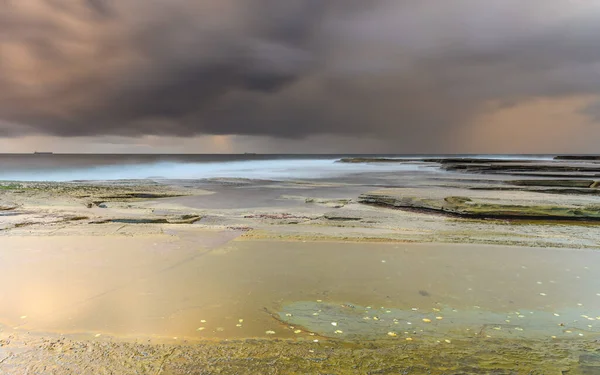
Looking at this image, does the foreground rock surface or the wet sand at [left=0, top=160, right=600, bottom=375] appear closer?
the foreground rock surface

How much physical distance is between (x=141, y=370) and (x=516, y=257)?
7.23 m

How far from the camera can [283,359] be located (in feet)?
11.4

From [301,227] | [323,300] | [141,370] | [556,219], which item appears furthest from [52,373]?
[556,219]

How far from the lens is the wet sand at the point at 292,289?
425 cm

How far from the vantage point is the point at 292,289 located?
18.1 feet

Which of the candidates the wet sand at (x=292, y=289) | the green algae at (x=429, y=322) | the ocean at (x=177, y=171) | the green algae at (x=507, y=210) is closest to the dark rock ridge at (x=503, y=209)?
the green algae at (x=507, y=210)

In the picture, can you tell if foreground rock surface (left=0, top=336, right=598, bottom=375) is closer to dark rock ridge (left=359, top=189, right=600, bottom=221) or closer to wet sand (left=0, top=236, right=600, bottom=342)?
wet sand (left=0, top=236, right=600, bottom=342)

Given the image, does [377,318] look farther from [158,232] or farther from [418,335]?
[158,232]

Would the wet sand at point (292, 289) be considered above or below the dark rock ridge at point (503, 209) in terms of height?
below

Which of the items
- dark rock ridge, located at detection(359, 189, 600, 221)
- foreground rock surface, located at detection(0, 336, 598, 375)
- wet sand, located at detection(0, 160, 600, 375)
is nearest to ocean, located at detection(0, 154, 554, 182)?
dark rock ridge, located at detection(359, 189, 600, 221)

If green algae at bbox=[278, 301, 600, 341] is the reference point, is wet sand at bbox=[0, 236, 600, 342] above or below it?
above

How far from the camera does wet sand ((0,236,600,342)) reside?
4246mm

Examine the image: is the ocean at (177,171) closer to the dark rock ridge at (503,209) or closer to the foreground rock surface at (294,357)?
the dark rock ridge at (503,209)

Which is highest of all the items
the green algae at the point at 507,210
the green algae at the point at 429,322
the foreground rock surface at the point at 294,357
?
the green algae at the point at 507,210
